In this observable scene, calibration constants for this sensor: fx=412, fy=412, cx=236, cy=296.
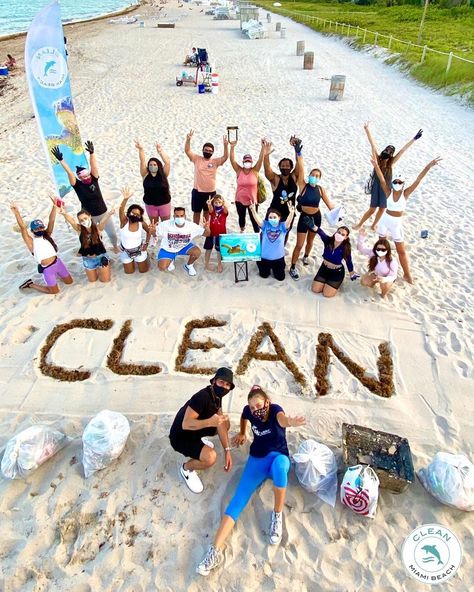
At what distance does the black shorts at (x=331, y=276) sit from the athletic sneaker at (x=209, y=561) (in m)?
4.31

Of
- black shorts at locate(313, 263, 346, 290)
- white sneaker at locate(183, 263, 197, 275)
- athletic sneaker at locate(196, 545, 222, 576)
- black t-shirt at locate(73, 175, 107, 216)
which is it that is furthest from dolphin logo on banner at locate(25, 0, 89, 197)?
athletic sneaker at locate(196, 545, 222, 576)

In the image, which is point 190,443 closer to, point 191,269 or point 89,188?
point 191,269

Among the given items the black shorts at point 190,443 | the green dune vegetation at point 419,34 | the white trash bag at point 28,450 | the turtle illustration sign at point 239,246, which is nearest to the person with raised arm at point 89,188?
the turtle illustration sign at point 239,246

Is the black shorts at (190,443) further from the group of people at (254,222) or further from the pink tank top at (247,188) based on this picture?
the pink tank top at (247,188)

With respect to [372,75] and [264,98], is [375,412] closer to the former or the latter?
[264,98]

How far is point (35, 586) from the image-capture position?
353cm

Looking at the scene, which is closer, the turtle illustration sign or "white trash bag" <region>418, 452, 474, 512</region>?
"white trash bag" <region>418, 452, 474, 512</region>

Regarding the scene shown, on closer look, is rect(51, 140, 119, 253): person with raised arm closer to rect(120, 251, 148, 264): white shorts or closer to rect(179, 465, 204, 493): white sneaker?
rect(120, 251, 148, 264): white shorts

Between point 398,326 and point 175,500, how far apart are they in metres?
4.07

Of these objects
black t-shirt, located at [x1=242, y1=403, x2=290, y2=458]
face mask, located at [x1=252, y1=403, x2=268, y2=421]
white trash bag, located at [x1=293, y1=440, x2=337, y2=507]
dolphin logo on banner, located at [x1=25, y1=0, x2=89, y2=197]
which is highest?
dolphin logo on banner, located at [x1=25, y1=0, x2=89, y2=197]

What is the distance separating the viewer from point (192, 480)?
4.24 metres

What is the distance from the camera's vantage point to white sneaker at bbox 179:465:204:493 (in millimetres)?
4203

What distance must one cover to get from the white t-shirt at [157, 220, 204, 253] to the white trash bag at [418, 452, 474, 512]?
488 cm

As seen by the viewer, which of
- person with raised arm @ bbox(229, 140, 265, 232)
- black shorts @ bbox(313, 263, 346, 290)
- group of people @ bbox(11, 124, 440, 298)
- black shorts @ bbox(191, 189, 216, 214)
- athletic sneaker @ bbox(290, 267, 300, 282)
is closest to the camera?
group of people @ bbox(11, 124, 440, 298)
